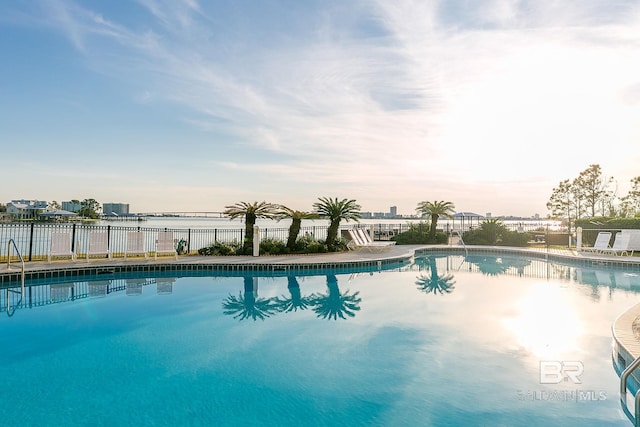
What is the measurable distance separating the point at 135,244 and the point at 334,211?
8482mm

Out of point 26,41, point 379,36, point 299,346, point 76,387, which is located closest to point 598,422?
point 299,346

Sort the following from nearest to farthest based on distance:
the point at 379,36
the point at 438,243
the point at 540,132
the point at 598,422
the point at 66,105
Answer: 1. the point at 598,422
2. the point at 379,36
3. the point at 66,105
4. the point at 540,132
5. the point at 438,243

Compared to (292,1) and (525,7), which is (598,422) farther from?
(292,1)

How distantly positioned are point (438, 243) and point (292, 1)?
1548cm

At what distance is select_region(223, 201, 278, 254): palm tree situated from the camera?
15.7 meters

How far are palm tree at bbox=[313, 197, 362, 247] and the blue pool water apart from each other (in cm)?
Result: 693

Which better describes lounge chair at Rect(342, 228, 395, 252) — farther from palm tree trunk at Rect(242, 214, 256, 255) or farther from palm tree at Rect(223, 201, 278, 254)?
palm tree trunk at Rect(242, 214, 256, 255)

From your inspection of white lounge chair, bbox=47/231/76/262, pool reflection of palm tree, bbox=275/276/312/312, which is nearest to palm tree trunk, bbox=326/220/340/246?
pool reflection of palm tree, bbox=275/276/312/312

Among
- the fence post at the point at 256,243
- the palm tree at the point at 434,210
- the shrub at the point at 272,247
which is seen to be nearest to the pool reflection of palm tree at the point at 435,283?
the shrub at the point at 272,247

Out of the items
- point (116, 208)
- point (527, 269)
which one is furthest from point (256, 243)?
point (116, 208)

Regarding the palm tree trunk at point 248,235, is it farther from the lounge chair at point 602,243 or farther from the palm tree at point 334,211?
the lounge chair at point 602,243

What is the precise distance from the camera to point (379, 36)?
1239 centimetres

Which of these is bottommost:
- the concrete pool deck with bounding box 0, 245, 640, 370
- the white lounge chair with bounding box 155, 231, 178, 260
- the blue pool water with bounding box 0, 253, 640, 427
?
the blue pool water with bounding box 0, 253, 640, 427

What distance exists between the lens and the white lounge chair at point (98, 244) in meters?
12.8
